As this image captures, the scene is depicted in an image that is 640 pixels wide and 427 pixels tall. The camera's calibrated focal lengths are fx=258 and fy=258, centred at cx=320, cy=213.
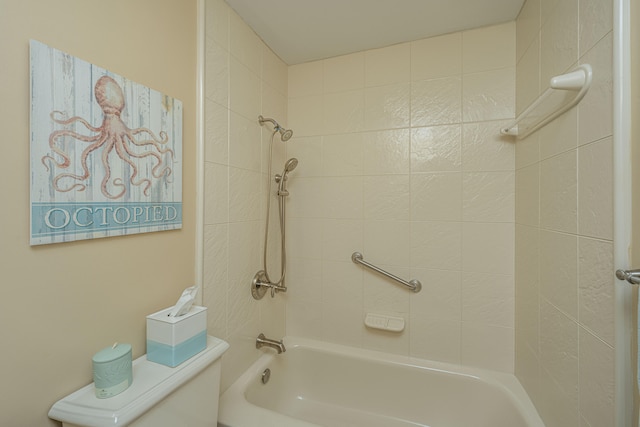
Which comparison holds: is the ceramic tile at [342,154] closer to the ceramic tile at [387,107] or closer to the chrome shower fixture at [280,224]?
the ceramic tile at [387,107]

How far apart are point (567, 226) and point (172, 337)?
4.31 feet

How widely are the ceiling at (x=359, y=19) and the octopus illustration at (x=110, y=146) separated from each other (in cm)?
81

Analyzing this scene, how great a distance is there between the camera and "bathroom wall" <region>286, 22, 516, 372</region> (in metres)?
1.34

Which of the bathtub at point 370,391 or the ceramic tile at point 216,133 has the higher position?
the ceramic tile at point 216,133

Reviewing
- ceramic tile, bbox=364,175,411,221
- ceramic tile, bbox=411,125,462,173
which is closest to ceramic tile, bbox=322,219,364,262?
ceramic tile, bbox=364,175,411,221

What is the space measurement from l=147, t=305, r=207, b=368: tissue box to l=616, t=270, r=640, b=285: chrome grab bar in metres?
1.14

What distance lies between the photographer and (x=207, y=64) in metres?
1.08

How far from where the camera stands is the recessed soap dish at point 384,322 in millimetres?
1437

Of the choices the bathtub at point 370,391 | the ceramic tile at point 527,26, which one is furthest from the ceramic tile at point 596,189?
the bathtub at point 370,391

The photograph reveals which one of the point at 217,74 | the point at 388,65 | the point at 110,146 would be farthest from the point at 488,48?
the point at 110,146

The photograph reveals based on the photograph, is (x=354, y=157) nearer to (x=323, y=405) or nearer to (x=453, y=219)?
(x=453, y=219)

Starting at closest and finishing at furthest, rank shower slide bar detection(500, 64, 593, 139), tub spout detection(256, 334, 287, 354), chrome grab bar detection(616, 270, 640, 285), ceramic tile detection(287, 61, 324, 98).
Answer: chrome grab bar detection(616, 270, 640, 285) → shower slide bar detection(500, 64, 593, 139) → tub spout detection(256, 334, 287, 354) → ceramic tile detection(287, 61, 324, 98)

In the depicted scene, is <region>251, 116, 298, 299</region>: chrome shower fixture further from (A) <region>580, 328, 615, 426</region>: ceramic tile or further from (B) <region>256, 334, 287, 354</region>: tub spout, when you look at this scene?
(A) <region>580, 328, 615, 426</region>: ceramic tile

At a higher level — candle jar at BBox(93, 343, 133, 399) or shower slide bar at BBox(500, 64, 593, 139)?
shower slide bar at BBox(500, 64, 593, 139)
